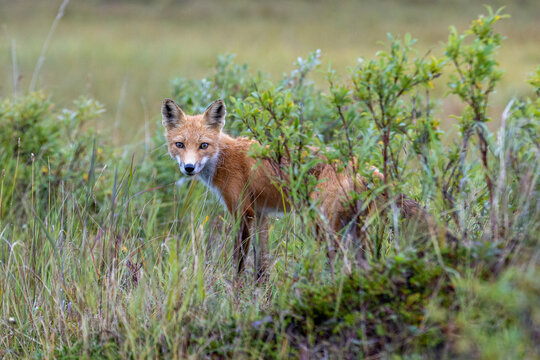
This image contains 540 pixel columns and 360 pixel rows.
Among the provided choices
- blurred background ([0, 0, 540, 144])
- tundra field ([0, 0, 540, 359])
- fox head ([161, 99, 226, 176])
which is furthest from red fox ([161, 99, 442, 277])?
blurred background ([0, 0, 540, 144])

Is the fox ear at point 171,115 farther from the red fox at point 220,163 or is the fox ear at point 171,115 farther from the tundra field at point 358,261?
the tundra field at point 358,261

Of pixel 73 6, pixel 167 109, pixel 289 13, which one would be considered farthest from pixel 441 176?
pixel 73 6

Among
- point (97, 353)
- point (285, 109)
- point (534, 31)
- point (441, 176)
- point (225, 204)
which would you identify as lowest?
point (97, 353)

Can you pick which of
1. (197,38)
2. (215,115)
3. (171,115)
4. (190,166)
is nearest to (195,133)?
(215,115)

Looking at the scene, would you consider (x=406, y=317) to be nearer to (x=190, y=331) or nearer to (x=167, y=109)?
(x=190, y=331)

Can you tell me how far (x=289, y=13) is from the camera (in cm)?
3288

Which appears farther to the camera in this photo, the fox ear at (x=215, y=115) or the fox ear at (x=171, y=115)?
the fox ear at (x=171, y=115)

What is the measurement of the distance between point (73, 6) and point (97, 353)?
36.2 meters

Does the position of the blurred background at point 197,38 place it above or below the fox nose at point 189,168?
above

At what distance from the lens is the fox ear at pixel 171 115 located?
585 centimetres

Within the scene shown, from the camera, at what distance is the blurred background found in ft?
57.4

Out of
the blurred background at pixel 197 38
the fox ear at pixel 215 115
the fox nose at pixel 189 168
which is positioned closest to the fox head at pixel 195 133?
the fox ear at pixel 215 115

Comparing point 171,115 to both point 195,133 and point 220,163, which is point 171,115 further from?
point 220,163

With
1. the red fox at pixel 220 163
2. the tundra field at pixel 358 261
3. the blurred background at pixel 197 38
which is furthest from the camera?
the blurred background at pixel 197 38
